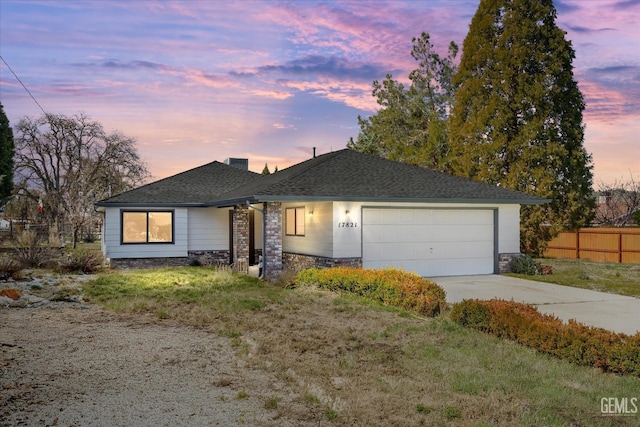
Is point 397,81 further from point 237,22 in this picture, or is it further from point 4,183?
point 4,183

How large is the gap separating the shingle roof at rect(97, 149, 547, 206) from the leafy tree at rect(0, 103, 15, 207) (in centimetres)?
1576

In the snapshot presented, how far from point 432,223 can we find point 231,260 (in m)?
8.90

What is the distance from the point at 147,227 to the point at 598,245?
1994 centimetres

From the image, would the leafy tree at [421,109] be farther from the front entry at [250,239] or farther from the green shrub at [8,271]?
the green shrub at [8,271]

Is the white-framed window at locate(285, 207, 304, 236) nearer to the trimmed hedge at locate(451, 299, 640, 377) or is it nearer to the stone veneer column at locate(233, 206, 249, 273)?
the stone veneer column at locate(233, 206, 249, 273)

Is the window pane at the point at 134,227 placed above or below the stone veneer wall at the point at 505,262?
above

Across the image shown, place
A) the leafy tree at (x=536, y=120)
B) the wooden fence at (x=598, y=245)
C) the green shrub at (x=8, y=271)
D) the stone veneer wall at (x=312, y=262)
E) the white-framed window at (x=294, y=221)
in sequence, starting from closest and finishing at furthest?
the green shrub at (x=8, y=271)
the stone veneer wall at (x=312, y=262)
the white-framed window at (x=294, y=221)
the wooden fence at (x=598, y=245)
the leafy tree at (x=536, y=120)

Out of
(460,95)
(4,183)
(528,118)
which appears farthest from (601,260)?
(4,183)

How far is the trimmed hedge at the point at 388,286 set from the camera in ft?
34.4

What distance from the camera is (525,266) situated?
17.6m

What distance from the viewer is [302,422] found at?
4.86 metres

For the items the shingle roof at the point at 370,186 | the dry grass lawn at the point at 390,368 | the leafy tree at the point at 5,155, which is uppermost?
the leafy tree at the point at 5,155

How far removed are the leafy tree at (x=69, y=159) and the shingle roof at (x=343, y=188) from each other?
1756 centimetres

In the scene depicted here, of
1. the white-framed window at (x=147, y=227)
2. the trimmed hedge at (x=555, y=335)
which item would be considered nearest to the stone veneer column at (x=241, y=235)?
the white-framed window at (x=147, y=227)
